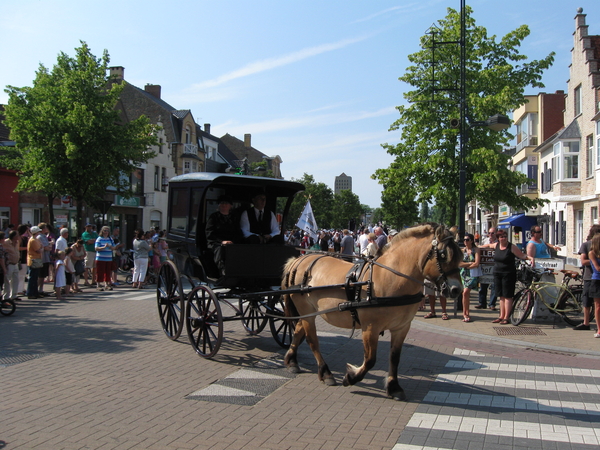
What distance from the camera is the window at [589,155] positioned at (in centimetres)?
2839

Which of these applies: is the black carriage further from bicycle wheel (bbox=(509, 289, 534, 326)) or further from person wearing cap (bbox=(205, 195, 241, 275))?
bicycle wheel (bbox=(509, 289, 534, 326))

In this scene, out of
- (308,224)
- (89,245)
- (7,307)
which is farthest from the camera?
(308,224)

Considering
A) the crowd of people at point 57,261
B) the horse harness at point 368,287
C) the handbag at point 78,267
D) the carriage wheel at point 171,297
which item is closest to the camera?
the horse harness at point 368,287

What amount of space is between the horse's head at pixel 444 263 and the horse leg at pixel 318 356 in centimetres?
172

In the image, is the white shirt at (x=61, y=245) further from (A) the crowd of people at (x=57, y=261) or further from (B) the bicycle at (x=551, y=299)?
(B) the bicycle at (x=551, y=299)

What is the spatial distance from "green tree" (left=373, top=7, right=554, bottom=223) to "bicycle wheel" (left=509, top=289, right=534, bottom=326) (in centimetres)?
834

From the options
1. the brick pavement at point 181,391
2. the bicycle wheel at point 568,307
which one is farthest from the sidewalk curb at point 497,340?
the bicycle wheel at point 568,307

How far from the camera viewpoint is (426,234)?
5.72m

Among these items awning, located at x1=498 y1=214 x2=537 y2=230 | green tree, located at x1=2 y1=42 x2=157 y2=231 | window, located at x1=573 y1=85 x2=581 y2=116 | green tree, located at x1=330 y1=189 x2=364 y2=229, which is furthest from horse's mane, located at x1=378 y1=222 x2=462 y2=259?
green tree, located at x1=330 y1=189 x2=364 y2=229

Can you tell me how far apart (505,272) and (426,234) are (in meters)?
5.60

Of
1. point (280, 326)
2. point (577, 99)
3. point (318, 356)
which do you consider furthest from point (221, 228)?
point (577, 99)

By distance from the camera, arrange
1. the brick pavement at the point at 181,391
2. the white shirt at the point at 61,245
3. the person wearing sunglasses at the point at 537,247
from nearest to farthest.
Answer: the brick pavement at the point at 181,391
the person wearing sunglasses at the point at 537,247
the white shirt at the point at 61,245

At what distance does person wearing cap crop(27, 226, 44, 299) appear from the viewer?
534 inches

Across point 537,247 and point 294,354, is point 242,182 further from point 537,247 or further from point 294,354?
point 537,247
